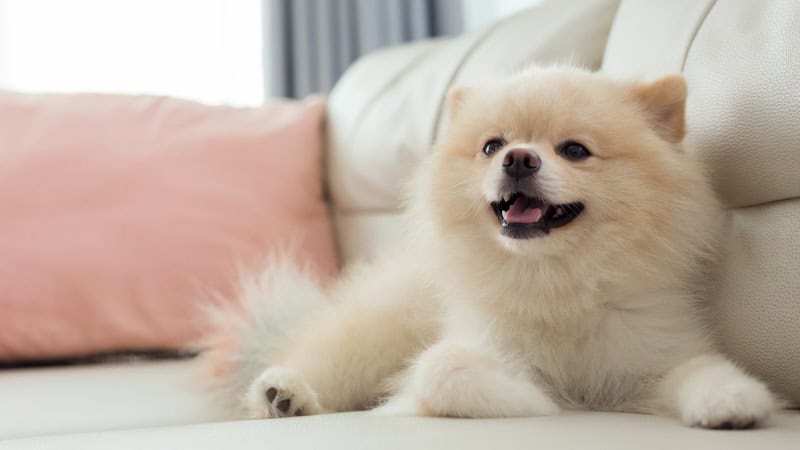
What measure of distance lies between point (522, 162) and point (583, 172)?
10 cm

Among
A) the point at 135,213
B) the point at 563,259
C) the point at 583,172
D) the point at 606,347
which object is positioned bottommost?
the point at 135,213

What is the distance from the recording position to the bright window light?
135 inches

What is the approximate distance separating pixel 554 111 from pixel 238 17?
2.59 meters

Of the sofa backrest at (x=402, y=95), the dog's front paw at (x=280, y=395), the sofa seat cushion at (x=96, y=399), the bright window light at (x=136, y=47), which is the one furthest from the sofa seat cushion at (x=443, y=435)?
the bright window light at (x=136, y=47)

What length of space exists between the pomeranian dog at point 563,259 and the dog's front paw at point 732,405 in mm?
46

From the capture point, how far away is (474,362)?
1.27 meters

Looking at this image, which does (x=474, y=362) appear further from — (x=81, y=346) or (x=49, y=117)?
(x=49, y=117)

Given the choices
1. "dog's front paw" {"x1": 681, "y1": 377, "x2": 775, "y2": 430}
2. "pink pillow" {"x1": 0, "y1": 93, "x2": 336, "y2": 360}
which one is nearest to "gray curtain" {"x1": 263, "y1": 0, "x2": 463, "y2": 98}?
"pink pillow" {"x1": 0, "y1": 93, "x2": 336, "y2": 360}

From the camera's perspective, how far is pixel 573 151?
1.35 metres

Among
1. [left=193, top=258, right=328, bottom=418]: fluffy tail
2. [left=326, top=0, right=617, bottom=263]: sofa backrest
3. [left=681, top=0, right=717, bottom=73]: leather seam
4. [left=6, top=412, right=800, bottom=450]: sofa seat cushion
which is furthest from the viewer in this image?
[left=326, top=0, right=617, bottom=263]: sofa backrest

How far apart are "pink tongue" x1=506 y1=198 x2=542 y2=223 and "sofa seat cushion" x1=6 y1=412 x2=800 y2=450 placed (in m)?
0.27

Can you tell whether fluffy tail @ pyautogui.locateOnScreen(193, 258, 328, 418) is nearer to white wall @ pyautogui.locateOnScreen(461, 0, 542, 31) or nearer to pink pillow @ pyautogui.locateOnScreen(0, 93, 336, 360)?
pink pillow @ pyautogui.locateOnScreen(0, 93, 336, 360)

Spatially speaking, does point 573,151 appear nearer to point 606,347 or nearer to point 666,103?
point 666,103

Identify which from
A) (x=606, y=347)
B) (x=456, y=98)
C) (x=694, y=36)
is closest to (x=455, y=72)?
(x=456, y=98)
